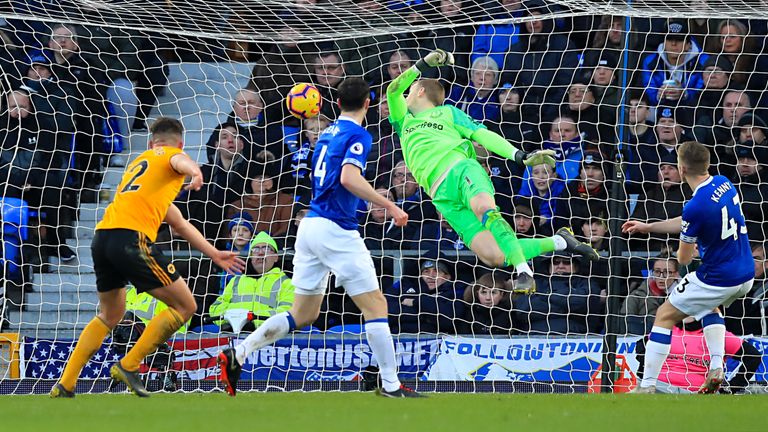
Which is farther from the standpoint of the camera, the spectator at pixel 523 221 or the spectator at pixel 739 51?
the spectator at pixel 739 51

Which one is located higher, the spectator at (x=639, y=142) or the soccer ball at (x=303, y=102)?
the soccer ball at (x=303, y=102)

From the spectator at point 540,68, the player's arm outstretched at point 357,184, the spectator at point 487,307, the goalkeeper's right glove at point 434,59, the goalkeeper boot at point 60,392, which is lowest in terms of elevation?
the spectator at point 487,307

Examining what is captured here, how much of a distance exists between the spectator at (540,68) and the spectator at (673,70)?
853mm

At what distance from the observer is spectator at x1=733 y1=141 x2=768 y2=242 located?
37.4 ft

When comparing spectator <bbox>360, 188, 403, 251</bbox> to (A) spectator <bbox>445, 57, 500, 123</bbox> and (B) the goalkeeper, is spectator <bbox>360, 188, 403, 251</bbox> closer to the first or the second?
(A) spectator <bbox>445, 57, 500, 123</bbox>

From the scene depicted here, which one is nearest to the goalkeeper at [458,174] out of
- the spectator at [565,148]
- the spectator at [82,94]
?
the spectator at [565,148]

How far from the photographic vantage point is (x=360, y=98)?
767 centimetres

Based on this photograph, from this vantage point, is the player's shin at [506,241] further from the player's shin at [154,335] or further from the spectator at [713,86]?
the spectator at [713,86]

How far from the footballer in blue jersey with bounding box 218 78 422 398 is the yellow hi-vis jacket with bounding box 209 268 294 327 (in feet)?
9.82

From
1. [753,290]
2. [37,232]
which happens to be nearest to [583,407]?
[753,290]

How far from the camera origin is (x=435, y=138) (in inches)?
368

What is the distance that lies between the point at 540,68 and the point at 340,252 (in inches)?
219

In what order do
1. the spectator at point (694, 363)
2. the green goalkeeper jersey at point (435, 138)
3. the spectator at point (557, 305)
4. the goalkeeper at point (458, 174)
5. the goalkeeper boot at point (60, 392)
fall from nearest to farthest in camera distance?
the goalkeeper boot at point (60, 392)
the goalkeeper at point (458, 174)
the green goalkeeper jersey at point (435, 138)
the spectator at point (694, 363)
the spectator at point (557, 305)

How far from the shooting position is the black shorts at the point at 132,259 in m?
7.32
